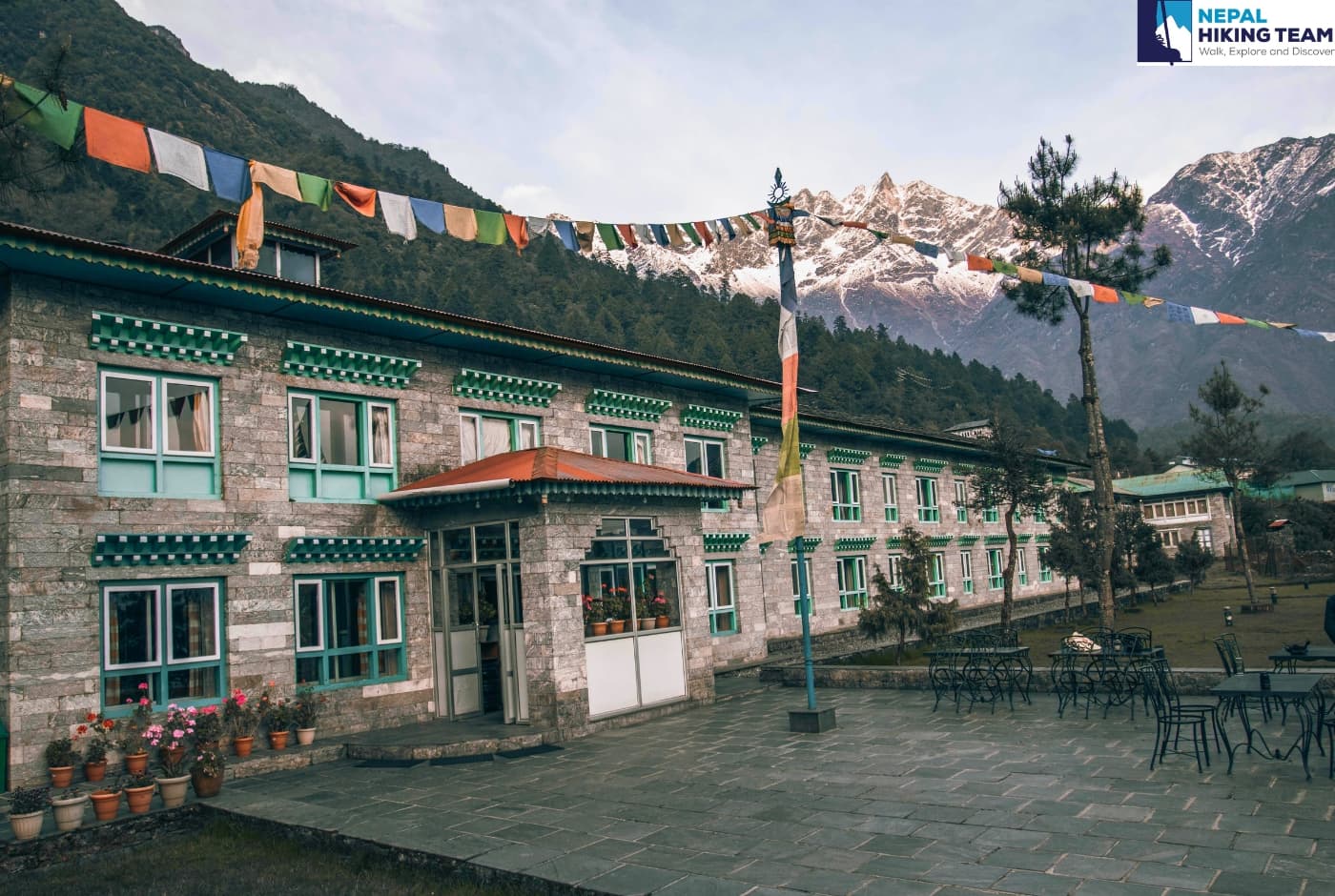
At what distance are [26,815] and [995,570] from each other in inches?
1408

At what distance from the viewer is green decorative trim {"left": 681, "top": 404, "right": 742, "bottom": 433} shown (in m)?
21.5

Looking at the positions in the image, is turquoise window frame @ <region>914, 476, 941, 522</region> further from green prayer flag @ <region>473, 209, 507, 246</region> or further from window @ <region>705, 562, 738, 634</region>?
green prayer flag @ <region>473, 209, 507, 246</region>

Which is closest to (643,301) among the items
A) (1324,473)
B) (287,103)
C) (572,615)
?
(1324,473)

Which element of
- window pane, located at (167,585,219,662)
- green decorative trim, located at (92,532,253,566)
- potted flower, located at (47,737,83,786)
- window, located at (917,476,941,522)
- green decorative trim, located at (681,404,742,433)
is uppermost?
green decorative trim, located at (681,404,742,433)

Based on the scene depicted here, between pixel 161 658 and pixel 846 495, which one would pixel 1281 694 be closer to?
pixel 161 658

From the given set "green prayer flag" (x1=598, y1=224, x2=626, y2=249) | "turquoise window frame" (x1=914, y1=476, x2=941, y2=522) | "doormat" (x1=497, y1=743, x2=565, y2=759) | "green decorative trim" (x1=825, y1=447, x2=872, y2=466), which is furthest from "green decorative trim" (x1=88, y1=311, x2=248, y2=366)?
"turquoise window frame" (x1=914, y1=476, x2=941, y2=522)

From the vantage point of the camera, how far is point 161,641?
1211cm

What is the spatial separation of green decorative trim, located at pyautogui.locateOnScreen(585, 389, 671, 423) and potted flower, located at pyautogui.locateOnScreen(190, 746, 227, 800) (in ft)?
32.9

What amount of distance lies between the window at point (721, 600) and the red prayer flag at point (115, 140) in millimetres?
15202

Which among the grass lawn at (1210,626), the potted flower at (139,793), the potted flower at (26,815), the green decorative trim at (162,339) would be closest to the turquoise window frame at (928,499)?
the grass lawn at (1210,626)

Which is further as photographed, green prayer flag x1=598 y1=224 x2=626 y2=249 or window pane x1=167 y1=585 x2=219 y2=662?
green prayer flag x1=598 y1=224 x2=626 y2=249

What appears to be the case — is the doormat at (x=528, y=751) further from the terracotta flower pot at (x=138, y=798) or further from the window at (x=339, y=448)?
the window at (x=339, y=448)

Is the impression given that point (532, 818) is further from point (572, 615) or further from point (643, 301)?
point (643, 301)

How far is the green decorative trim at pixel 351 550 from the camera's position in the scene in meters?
13.6
